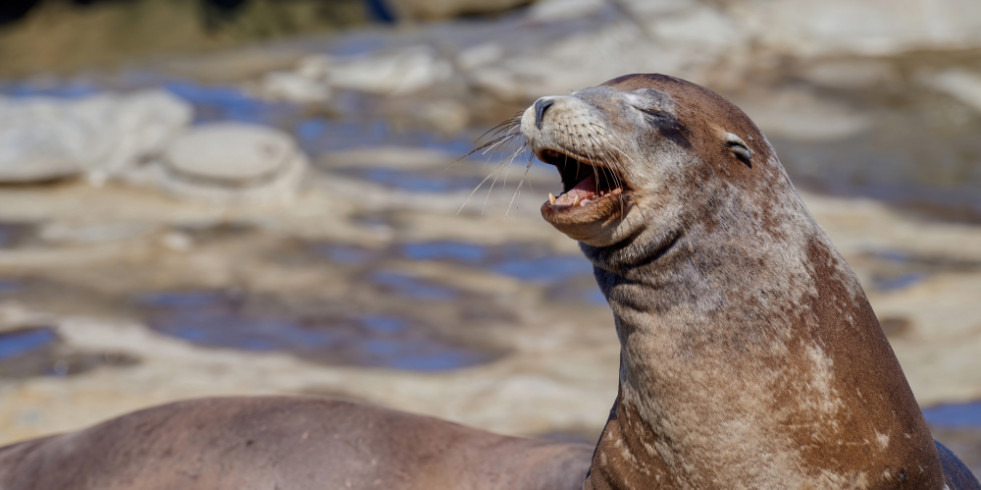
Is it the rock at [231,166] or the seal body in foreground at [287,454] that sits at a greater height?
the seal body in foreground at [287,454]

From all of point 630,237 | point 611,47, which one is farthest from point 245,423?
point 611,47

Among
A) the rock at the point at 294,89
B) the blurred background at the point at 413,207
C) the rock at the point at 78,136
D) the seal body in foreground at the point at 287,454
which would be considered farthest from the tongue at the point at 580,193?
the rock at the point at 294,89

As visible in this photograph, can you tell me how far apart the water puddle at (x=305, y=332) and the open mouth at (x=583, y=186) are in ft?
9.67

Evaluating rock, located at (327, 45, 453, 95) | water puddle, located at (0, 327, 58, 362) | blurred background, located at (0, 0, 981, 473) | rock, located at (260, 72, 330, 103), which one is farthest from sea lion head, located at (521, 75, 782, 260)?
rock, located at (327, 45, 453, 95)

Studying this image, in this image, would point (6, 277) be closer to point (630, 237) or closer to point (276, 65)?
point (630, 237)

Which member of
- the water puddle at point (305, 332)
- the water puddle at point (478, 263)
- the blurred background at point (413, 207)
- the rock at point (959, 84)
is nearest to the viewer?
the blurred background at point (413, 207)

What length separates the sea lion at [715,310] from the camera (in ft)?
7.26

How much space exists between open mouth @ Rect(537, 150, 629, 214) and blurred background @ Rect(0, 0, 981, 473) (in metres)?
0.21

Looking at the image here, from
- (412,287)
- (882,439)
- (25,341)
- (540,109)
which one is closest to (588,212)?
(540,109)

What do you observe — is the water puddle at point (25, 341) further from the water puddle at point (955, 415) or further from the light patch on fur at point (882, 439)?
the light patch on fur at point (882, 439)

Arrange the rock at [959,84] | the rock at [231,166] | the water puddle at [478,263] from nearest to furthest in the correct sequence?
the water puddle at [478,263], the rock at [231,166], the rock at [959,84]

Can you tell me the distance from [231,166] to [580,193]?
21.5ft

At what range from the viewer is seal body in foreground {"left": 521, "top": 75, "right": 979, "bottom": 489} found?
7.26ft

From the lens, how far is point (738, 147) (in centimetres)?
238
